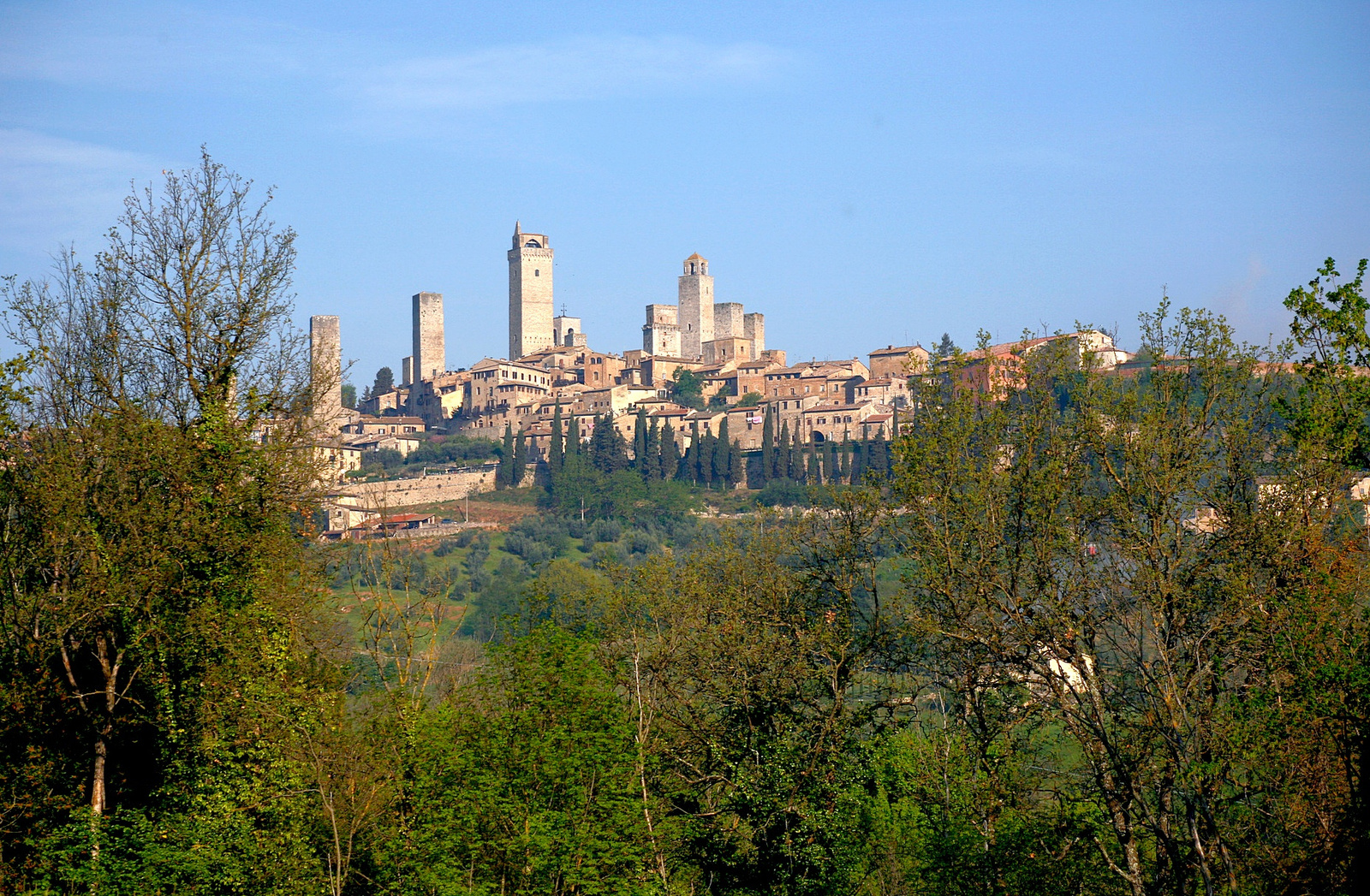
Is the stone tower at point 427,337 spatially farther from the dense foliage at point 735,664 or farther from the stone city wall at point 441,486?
the dense foliage at point 735,664

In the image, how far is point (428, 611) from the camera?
2062 centimetres

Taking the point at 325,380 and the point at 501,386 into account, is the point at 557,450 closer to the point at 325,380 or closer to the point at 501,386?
the point at 501,386

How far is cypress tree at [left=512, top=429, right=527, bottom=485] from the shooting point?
98.7 m

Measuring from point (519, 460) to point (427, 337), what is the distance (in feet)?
104

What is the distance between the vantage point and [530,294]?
13000cm

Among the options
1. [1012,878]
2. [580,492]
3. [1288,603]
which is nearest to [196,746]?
[1012,878]

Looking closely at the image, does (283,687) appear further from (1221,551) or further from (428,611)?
(1221,551)

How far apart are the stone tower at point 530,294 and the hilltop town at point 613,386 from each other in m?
0.12

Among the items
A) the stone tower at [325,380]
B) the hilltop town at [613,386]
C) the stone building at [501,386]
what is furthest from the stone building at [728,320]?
the stone tower at [325,380]

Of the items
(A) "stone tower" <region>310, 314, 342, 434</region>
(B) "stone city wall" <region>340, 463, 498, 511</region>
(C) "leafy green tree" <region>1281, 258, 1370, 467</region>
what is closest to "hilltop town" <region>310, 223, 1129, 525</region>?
(B) "stone city wall" <region>340, 463, 498, 511</region>

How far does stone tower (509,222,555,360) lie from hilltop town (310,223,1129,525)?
0.40ft

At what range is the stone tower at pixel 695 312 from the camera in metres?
134

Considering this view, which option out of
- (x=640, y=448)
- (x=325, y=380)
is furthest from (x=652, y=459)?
(x=325, y=380)

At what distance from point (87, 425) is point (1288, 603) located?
15354 millimetres
